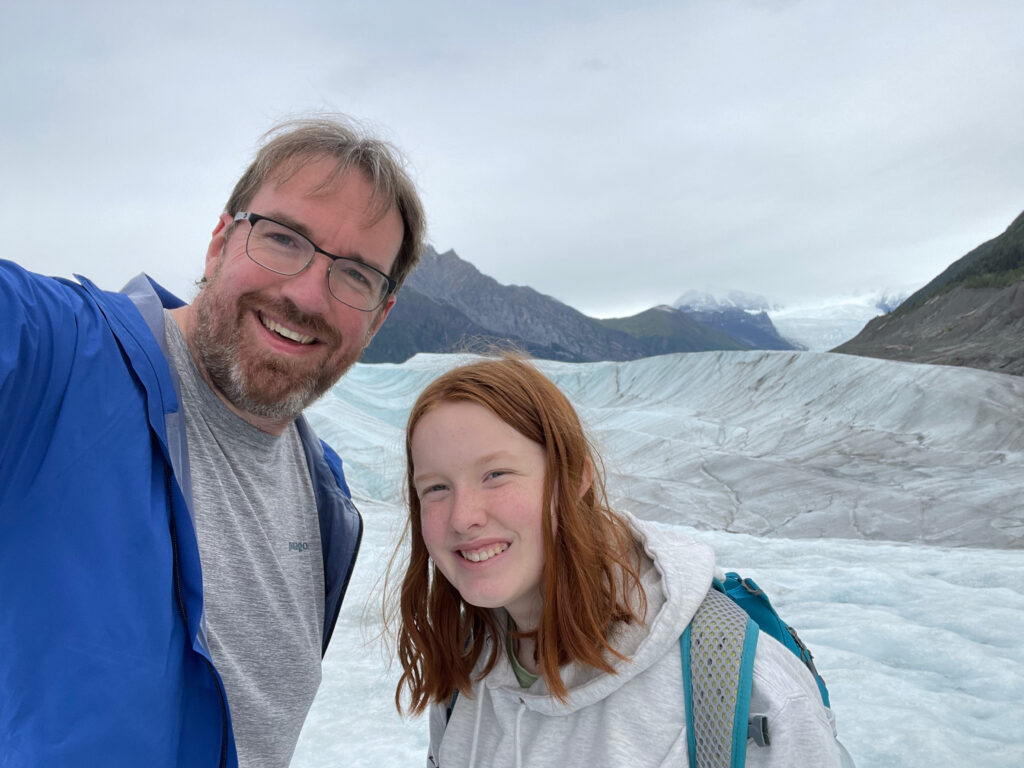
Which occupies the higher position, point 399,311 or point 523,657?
point 399,311

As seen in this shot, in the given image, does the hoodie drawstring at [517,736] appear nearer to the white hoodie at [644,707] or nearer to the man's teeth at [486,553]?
the white hoodie at [644,707]

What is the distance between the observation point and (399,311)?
130 m

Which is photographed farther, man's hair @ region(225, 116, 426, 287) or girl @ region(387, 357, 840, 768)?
man's hair @ region(225, 116, 426, 287)

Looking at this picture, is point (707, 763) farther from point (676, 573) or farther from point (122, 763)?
point (122, 763)

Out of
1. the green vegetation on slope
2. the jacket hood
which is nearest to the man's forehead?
the jacket hood

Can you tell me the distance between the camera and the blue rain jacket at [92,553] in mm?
1117

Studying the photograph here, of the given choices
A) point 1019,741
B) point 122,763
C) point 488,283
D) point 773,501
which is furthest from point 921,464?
point 488,283

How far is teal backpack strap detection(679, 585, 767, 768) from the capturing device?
1076mm

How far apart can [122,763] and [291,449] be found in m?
0.89

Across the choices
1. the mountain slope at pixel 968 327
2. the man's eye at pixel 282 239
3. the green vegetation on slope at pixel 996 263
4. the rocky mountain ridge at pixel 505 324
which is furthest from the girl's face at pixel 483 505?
the rocky mountain ridge at pixel 505 324

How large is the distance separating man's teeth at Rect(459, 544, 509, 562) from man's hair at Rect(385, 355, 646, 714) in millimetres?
98

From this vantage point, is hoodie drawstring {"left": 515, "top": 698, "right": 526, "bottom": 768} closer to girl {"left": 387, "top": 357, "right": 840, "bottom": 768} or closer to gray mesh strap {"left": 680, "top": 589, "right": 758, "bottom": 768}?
girl {"left": 387, "top": 357, "right": 840, "bottom": 768}

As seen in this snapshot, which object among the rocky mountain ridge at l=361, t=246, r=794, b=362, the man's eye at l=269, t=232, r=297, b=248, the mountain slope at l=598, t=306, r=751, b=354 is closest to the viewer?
the man's eye at l=269, t=232, r=297, b=248

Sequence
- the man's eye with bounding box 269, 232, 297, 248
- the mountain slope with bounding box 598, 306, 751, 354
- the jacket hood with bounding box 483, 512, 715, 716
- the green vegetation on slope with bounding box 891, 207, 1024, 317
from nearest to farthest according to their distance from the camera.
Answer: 1. the jacket hood with bounding box 483, 512, 715, 716
2. the man's eye with bounding box 269, 232, 297, 248
3. the green vegetation on slope with bounding box 891, 207, 1024, 317
4. the mountain slope with bounding box 598, 306, 751, 354
